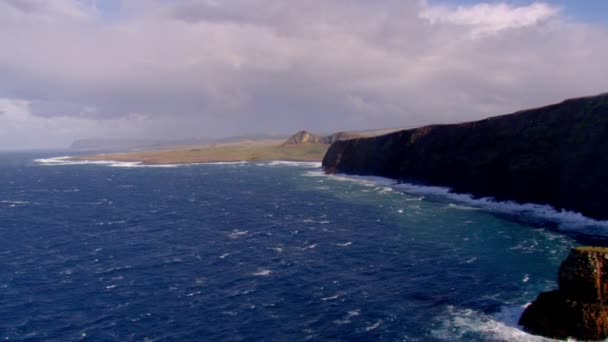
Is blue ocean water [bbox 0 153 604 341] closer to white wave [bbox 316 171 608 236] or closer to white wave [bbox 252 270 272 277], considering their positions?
white wave [bbox 252 270 272 277]

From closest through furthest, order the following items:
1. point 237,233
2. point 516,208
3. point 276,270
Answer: point 276,270 < point 237,233 < point 516,208

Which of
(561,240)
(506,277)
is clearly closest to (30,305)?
(506,277)

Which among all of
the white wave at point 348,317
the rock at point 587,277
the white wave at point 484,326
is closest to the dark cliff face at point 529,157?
the rock at point 587,277

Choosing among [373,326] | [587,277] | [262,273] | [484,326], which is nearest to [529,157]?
[587,277]

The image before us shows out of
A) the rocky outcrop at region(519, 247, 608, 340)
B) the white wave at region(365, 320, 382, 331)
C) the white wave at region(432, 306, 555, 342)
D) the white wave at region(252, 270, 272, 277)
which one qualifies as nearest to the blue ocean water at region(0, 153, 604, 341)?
the white wave at region(432, 306, 555, 342)

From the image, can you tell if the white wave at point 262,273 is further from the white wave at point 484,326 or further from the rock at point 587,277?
the rock at point 587,277

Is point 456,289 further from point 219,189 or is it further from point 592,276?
point 219,189

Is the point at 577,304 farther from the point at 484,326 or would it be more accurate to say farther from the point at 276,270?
the point at 276,270
